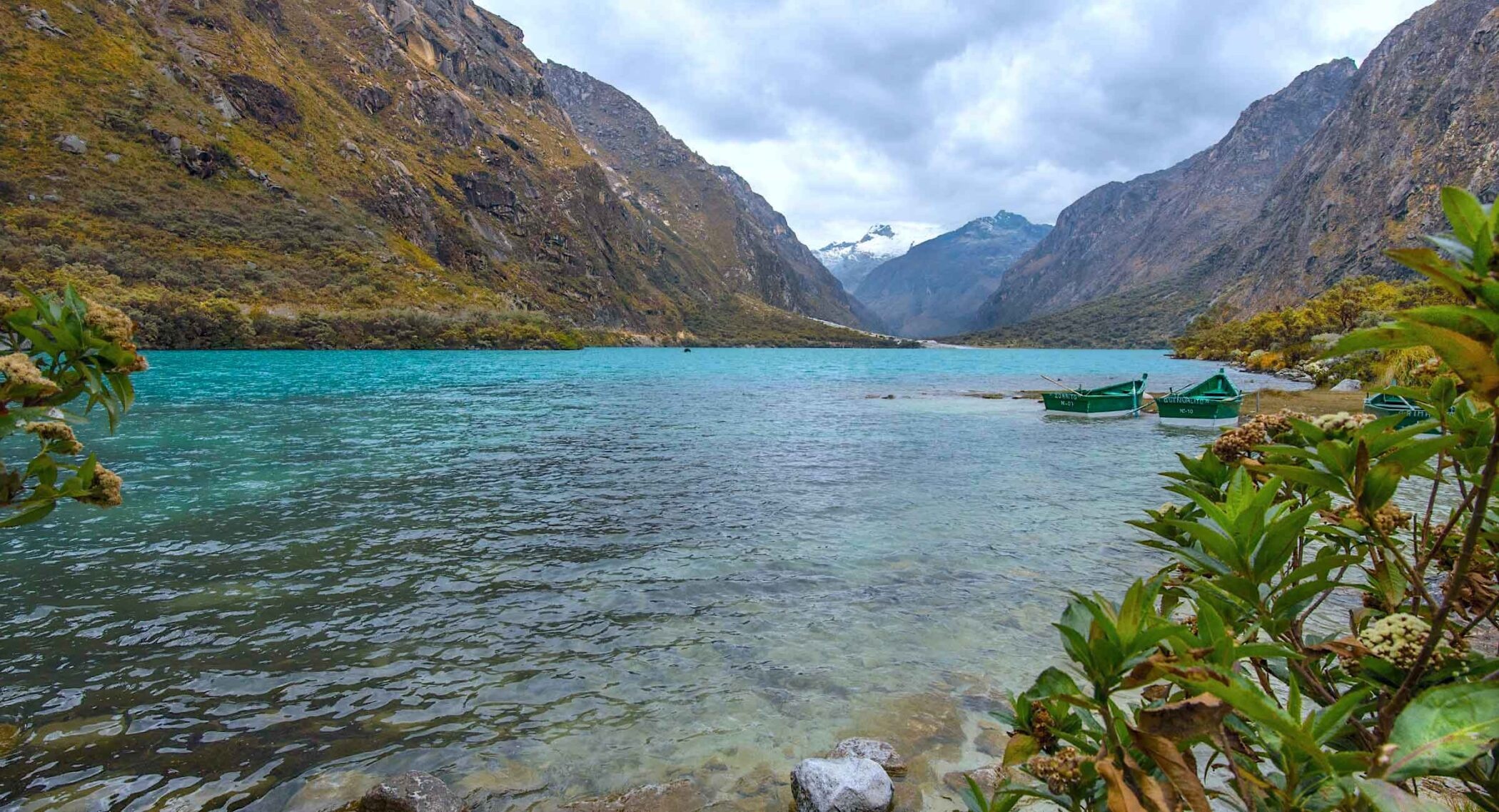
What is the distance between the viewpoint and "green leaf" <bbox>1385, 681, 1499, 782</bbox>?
1.83 metres

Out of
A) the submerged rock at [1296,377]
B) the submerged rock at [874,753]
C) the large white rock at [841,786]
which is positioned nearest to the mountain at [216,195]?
the submerged rock at [874,753]

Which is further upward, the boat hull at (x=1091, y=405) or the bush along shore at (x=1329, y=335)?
the bush along shore at (x=1329, y=335)

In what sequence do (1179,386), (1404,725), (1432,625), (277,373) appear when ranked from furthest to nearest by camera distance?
(1179,386), (277,373), (1432,625), (1404,725)

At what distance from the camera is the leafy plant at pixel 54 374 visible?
134 inches

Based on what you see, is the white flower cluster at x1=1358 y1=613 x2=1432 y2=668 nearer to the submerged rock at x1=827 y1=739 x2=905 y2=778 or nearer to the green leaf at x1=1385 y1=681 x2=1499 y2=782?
the green leaf at x1=1385 y1=681 x2=1499 y2=782

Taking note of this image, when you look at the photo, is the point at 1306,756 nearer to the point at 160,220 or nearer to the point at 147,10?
the point at 160,220

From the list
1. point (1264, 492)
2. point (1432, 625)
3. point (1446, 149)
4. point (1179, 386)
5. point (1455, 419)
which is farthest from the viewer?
point (1446, 149)

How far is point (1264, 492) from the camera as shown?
2.53 metres

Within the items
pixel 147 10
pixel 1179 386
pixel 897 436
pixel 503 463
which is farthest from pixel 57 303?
pixel 147 10

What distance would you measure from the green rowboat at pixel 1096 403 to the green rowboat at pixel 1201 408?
301 cm

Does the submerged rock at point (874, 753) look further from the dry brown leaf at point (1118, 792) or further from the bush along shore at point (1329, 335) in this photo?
the bush along shore at point (1329, 335)

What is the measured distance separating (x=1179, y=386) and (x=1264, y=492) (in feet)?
248

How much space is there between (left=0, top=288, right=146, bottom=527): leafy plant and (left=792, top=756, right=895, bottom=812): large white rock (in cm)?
542

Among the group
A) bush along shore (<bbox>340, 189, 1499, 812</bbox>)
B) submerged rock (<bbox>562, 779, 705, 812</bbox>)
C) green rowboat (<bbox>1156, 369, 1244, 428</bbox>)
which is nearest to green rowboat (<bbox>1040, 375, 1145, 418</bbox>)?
green rowboat (<bbox>1156, 369, 1244, 428</bbox>)
